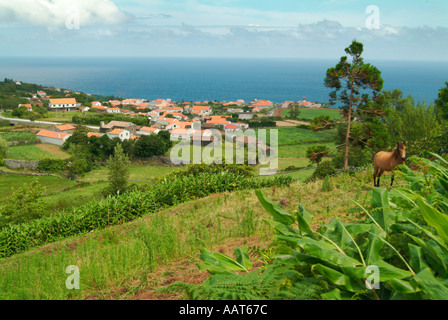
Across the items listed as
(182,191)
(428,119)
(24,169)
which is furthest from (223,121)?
(182,191)

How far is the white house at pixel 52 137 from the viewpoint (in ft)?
147

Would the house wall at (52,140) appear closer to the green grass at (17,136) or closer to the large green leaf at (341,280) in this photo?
the green grass at (17,136)

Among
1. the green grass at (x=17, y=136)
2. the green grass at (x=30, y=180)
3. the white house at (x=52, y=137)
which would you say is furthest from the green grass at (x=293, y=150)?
the green grass at (x=17, y=136)

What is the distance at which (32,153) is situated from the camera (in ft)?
133

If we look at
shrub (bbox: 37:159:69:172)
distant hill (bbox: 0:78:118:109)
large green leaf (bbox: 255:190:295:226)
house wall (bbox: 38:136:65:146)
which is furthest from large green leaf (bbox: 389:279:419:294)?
distant hill (bbox: 0:78:118:109)

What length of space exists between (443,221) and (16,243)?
812 cm

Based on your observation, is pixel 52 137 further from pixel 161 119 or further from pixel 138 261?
pixel 138 261

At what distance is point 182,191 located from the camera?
25.8ft

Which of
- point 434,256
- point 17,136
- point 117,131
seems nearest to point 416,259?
point 434,256

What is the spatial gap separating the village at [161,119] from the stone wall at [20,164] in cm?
741

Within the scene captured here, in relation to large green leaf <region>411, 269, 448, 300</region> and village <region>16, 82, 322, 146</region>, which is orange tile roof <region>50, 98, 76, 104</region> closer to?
village <region>16, 82, 322, 146</region>

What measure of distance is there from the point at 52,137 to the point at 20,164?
9026 millimetres
